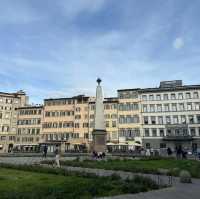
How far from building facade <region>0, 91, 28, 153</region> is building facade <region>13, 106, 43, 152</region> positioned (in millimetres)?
2054

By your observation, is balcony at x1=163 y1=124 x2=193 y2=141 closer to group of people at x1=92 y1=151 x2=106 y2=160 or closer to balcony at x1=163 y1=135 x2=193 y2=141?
balcony at x1=163 y1=135 x2=193 y2=141

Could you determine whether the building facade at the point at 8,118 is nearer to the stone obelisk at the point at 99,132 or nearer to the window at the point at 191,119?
the window at the point at 191,119

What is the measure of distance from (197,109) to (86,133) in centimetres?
3598

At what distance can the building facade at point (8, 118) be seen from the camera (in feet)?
292

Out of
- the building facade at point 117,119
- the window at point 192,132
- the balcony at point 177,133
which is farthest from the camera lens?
the building facade at point 117,119

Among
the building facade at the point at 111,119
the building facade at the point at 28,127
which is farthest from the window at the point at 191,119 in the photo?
the building facade at the point at 28,127

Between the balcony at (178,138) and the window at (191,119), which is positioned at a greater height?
the window at (191,119)

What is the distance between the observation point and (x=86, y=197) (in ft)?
29.2

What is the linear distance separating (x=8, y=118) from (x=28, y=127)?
375 inches

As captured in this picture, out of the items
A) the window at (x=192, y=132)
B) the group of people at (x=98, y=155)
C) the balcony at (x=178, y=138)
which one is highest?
the window at (x=192, y=132)

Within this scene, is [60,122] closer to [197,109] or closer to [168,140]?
[168,140]

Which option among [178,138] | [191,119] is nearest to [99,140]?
[178,138]

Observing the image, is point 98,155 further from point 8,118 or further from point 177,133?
point 8,118

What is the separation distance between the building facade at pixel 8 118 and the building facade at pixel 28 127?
205 cm
